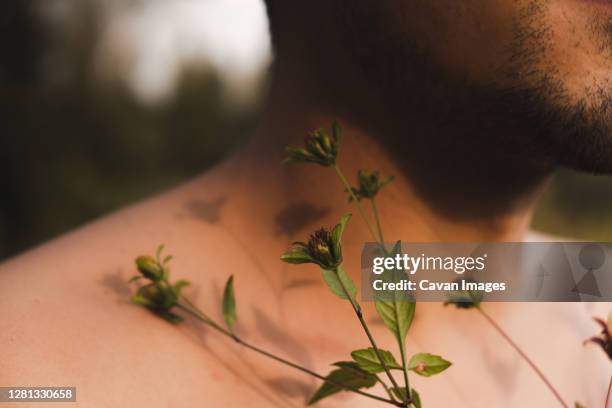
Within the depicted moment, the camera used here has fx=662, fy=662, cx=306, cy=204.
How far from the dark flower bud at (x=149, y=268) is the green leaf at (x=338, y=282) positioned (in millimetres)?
231

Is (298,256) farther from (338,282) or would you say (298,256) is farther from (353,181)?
(353,181)

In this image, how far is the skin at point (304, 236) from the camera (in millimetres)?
744

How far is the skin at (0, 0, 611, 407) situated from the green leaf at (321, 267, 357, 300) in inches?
9.0

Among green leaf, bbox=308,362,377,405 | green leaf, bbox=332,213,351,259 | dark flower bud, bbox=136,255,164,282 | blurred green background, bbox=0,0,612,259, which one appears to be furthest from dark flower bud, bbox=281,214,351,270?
blurred green background, bbox=0,0,612,259

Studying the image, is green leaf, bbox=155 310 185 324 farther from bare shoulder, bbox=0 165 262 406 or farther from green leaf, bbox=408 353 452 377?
green leaf, bbox=408 353 452 377

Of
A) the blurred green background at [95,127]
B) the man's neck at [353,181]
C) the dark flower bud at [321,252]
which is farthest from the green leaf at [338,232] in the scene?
the blurred green background at [95,127]

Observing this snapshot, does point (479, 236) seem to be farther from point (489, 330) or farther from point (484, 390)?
point (484, 390)

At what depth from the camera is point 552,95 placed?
33.3 inches

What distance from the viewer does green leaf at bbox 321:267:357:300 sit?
543 mm

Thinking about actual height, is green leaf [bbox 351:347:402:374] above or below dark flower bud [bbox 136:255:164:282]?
below

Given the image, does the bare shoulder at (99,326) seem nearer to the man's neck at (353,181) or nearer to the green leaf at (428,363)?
the man's neck at (353,181)

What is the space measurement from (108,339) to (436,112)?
0.53 m

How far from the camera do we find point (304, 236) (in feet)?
3.08

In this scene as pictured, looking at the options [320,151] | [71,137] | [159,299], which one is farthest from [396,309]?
[71,137]
